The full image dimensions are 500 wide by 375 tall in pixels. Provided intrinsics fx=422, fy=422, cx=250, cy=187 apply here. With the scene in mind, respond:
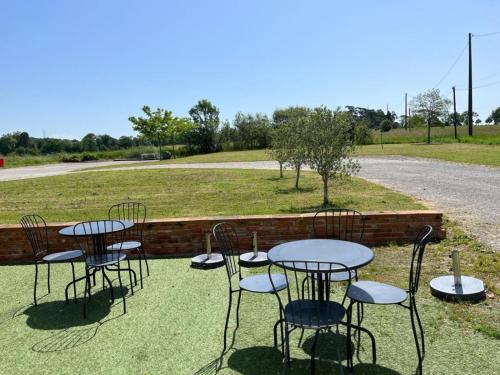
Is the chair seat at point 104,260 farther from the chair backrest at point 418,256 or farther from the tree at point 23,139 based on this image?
the tree at point 23,139

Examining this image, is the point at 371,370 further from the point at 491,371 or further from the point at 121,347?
the point at 121,347

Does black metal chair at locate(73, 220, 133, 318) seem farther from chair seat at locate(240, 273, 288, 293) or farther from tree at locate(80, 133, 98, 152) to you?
tree at locate(80, 133, 98, 152)

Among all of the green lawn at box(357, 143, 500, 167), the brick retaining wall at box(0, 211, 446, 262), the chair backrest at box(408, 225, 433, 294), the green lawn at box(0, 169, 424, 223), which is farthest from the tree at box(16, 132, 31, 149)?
the chair backrest at box(408, 225, 433, 294)

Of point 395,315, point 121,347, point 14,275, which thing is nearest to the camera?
point 121,347

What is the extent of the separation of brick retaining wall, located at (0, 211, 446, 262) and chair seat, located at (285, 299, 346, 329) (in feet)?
10.3

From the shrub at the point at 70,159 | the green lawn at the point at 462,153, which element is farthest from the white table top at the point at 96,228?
the shrub at the point at 70,159

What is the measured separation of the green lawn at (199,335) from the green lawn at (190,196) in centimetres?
487

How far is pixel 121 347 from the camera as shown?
3553 mm

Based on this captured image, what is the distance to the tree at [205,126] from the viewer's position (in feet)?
166

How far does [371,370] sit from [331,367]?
283 mm

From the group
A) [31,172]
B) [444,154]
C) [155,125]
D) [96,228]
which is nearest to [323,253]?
[96,228]

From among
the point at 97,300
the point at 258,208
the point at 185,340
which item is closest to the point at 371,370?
the point at 185,340

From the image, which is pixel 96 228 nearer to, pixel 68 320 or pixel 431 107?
pixel 68 320

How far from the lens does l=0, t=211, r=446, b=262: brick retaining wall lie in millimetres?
6270
